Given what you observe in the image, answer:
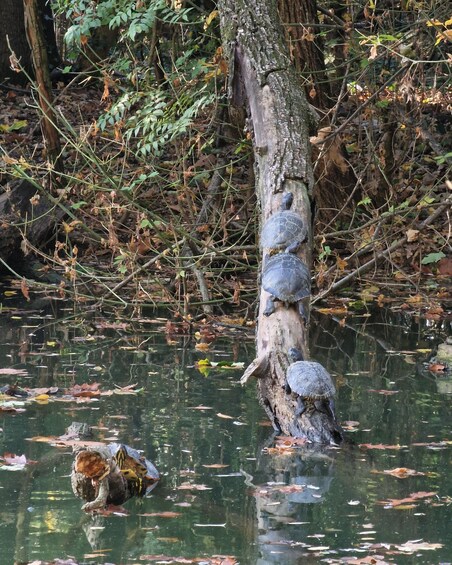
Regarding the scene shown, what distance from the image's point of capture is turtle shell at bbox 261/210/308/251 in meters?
6.72

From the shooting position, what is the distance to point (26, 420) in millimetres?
6309

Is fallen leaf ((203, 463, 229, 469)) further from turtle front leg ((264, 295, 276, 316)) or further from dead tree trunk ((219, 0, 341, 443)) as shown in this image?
turtle front leg ((264, 295, 276, 316))

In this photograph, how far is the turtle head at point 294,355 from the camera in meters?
6.21

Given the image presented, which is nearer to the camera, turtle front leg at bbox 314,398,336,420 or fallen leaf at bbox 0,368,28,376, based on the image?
turtle front leg at bbox 314,398,336,420

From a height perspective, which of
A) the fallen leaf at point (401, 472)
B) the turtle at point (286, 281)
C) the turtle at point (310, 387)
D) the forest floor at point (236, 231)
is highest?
the forest floor at point (236, 231)

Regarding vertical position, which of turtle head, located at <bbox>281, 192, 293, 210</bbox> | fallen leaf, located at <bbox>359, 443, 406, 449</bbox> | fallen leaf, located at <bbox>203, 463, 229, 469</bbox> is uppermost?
turtle head, located at <bbox>281, 192, 293, 210</bbox>

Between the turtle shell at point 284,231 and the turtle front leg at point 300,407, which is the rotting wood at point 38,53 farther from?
the turtle front leg at point 300,407

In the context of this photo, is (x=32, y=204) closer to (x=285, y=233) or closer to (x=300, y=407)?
(x=285, y=233)

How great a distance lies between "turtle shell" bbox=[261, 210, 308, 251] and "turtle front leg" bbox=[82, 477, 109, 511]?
238cm

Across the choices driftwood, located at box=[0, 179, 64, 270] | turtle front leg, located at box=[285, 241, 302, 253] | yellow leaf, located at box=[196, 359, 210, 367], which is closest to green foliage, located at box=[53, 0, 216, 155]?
driftwood, located at box=[0, 179, 64, 270]

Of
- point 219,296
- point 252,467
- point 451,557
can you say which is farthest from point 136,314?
point 451,557

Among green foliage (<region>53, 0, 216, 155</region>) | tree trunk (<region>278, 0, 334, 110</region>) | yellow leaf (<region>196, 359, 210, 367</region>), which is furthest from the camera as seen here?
tree trunk (<region>278, 0, 334, 110</region>)

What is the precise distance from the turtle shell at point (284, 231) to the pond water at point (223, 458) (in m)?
1.03

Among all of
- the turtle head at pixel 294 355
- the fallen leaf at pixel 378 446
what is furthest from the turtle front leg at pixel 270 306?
the fallen leaf at pixel 378 446
